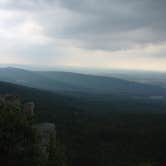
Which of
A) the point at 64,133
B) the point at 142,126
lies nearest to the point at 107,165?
the point at 64,133

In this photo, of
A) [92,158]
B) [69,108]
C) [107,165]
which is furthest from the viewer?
[69,108]

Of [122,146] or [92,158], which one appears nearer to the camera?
[92,158]

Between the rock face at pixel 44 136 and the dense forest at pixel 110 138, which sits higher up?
the rock face at pixel 44 136

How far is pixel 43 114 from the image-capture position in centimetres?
10244

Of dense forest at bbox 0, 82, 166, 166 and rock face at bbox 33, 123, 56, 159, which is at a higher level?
rock face at bbox 33, 123, 56, 159

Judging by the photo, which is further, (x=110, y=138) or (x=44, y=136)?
(x=110, y=138)

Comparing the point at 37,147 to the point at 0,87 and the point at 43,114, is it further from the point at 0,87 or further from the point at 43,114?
the point at 0,87

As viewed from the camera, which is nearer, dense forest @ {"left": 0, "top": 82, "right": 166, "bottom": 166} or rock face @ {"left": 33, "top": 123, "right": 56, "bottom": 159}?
rock face @ {"left": 33, "top": 123, "right": 56, "bottom": 159}

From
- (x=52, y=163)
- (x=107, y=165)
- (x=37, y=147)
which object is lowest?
(x=107, y=165)

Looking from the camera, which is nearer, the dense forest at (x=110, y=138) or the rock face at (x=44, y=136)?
the rock face at (x=44, y=136)

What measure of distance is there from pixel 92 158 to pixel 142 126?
93.8ft

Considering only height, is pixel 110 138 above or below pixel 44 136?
below

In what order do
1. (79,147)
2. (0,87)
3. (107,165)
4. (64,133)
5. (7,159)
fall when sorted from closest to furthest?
(7,159)
(107,165)
(79,147)
(64,133)
(0,87)

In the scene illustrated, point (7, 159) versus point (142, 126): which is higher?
point (7, 159)
